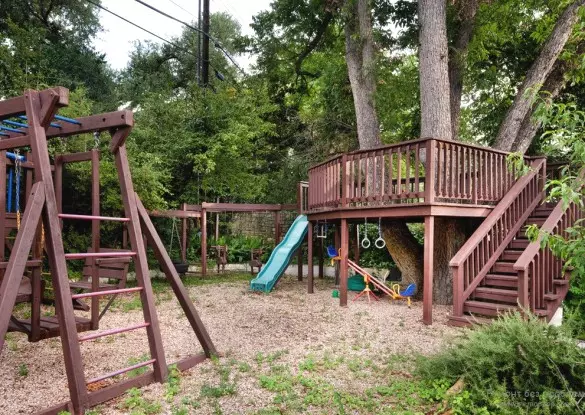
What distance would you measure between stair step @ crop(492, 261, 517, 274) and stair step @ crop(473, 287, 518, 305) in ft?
1.44

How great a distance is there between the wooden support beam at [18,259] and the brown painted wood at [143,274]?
895mm

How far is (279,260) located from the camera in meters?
10.5

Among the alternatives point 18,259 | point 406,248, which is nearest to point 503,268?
point 406,248

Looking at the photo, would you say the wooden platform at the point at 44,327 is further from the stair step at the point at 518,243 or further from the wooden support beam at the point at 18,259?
the stair step at the point at 518,243

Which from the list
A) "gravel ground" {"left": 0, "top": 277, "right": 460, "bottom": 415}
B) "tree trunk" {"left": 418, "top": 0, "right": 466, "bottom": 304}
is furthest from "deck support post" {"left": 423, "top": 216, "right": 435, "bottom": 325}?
"tree trunk" {"left": 418, "top": 0, "right": 466, "bottom": 304}

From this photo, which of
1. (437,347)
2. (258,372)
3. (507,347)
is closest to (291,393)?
(258,372)

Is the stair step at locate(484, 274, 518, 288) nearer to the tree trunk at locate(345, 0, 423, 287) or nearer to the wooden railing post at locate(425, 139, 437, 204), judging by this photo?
the wooden railing post at locate(425, 139, 437, 204)

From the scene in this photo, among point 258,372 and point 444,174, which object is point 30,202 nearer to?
point 258,372

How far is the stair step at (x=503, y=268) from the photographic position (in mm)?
6512

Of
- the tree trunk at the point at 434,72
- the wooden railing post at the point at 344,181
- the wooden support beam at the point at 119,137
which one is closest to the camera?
the wooden support beam at the point at 119,137

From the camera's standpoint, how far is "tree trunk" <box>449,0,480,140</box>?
901 centimetres

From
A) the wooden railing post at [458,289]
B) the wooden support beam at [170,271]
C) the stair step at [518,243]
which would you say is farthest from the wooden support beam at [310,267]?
the wooden support beam at [170,271]

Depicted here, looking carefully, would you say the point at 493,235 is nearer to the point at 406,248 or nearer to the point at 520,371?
the point at 406,248

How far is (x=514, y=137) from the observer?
27.8 feet
